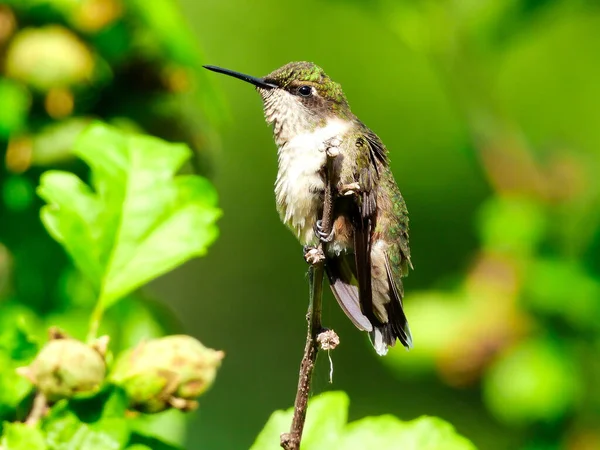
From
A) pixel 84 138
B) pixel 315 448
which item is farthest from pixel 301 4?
pixel 315 448

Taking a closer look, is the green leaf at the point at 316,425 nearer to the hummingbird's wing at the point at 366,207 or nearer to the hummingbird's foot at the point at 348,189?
the hummingbird's wing at the point at 366,207

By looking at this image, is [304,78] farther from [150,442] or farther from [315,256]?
[150,442]

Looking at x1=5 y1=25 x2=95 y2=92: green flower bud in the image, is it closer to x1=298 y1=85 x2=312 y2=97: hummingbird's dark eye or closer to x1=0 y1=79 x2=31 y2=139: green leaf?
x1=0 y1=79 x2=31 y2=139: green leaf

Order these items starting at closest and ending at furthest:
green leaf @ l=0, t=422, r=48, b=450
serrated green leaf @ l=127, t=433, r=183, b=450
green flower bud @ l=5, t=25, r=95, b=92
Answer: green leaf @ l=0, t=422, r=48, b=450, serrated green leaf @ l=127, t=433, r=183, b=450, green flower bud @ l=5, t=25, r=95, b=92

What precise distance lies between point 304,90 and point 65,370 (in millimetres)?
901

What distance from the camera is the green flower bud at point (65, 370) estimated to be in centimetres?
145

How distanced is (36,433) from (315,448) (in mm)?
505

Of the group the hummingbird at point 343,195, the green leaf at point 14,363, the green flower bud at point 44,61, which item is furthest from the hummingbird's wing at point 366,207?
the green flower bud at point 44,61

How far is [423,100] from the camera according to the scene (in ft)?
18.1

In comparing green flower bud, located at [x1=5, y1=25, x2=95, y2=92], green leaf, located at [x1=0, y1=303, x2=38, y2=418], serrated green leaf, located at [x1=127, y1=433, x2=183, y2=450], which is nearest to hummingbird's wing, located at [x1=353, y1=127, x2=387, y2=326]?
serrated green leaf, located at [x1=127, y1=433, x2=183, y2=450]

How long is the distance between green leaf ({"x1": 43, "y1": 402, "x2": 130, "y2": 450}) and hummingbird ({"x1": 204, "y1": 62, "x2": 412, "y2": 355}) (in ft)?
1.49

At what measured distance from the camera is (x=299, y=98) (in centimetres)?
200

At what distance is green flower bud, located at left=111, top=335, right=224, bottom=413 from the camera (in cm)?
152

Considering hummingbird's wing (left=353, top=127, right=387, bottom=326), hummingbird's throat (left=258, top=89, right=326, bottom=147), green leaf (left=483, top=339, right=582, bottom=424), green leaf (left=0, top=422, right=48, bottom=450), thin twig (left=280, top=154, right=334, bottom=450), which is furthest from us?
green leaf (left=483, top=339, right=582, bottom=424)
